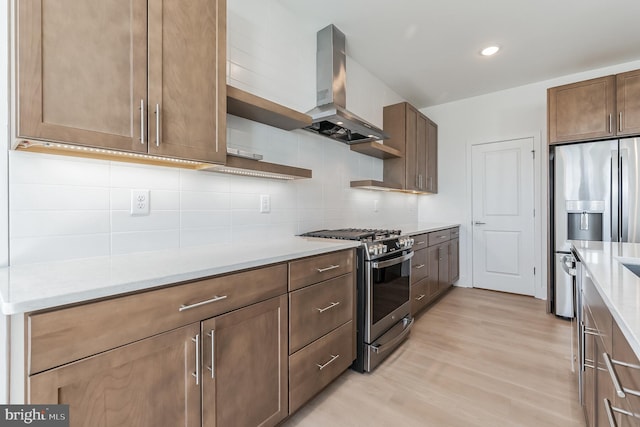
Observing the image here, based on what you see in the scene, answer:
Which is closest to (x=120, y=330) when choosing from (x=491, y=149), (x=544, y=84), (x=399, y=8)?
(x=399, y=8)

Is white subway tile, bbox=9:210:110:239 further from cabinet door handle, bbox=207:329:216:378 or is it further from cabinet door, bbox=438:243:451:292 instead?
cabinet door, bbox=438:243:451:292

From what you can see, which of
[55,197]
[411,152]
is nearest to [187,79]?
[55,197]

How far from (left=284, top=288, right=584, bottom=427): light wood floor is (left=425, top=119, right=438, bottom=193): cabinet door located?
1954mm

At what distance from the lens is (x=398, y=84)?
12.0 ft

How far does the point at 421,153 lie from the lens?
3.83m

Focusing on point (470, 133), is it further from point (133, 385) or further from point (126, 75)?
point (133, 385)

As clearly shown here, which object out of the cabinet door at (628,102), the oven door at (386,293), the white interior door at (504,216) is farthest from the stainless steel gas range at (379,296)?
the cabinet door at (628,102)

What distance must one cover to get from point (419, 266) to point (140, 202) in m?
2.48

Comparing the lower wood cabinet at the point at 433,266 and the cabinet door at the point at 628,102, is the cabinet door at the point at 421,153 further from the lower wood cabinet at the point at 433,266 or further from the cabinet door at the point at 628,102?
the cabinet door at the point at 628,102

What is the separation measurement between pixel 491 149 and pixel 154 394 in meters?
4.42

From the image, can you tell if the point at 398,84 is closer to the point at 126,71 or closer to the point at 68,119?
the point at 126,71

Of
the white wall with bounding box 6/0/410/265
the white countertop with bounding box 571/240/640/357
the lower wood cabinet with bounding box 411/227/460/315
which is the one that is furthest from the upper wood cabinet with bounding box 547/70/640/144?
the white countertop with bounding box 571/240/640/357

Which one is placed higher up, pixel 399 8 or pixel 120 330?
pixel 399 8

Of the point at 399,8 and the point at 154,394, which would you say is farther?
the point at 399,8
